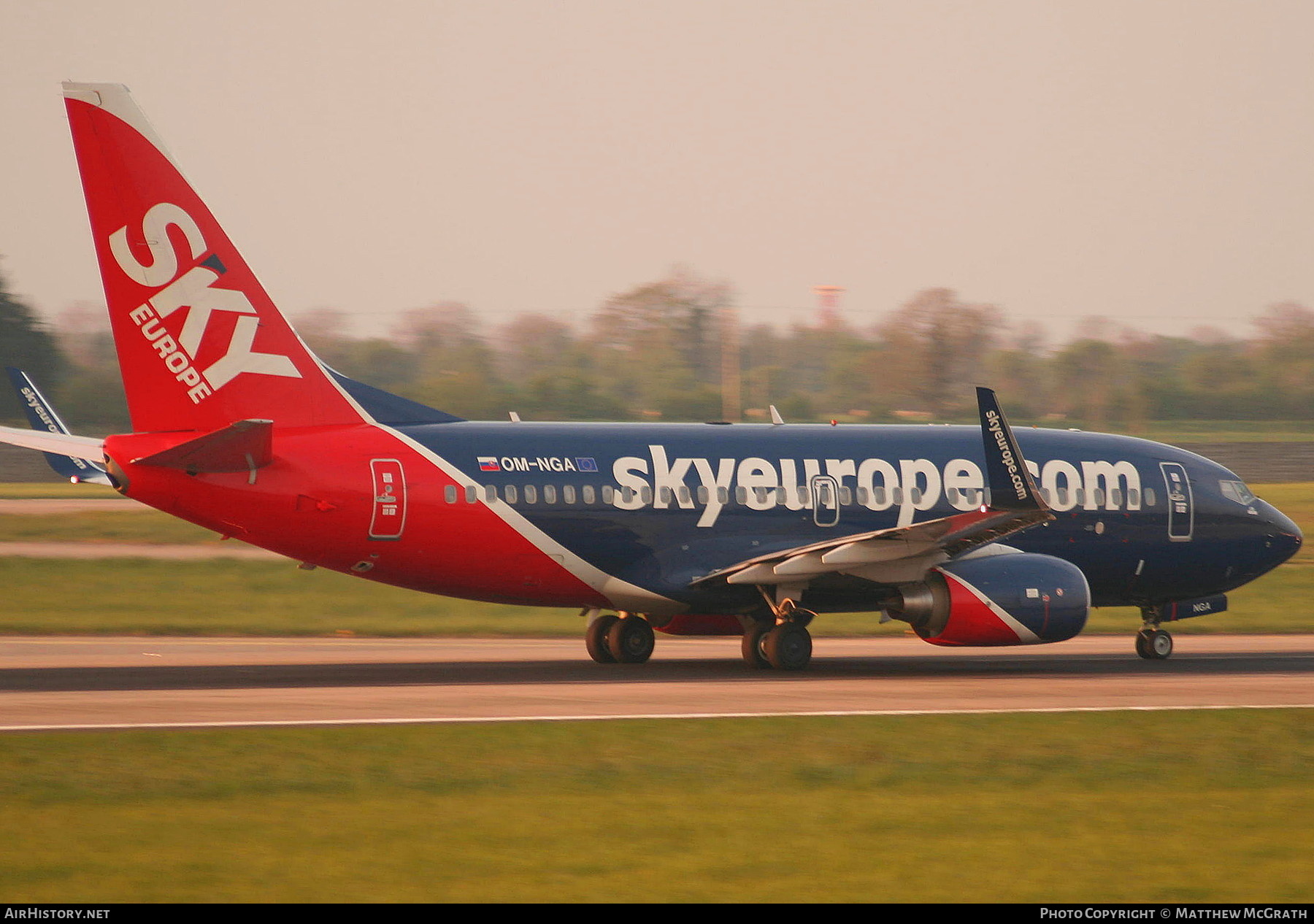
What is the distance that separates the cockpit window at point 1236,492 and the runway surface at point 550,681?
2.84m

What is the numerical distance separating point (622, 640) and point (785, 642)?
113 inches

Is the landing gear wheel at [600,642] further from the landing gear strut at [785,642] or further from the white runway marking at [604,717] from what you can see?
the white runway marking at [604,717]

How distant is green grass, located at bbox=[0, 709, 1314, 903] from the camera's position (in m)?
9.98

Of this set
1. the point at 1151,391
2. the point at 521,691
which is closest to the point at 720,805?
the point at 521,691

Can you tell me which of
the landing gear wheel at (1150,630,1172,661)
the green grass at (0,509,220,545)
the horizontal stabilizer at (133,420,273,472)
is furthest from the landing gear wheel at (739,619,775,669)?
the green grass at (0,509,220,545)

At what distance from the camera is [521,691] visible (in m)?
20.5

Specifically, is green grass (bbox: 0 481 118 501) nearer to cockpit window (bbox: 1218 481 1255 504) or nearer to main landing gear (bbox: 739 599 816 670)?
main landing gear (bbox: 739 599 816 670)

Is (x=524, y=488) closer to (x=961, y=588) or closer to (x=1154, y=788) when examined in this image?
(x=961, y=588)

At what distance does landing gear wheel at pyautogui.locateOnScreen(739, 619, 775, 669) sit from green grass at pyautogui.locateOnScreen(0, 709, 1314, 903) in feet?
22.5

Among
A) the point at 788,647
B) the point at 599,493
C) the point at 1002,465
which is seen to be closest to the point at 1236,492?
the point at 1002,465

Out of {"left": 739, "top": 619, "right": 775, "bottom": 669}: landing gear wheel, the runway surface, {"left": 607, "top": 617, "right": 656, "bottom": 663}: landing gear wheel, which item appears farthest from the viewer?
{"left": 607, "top": 617, "right": 656, "bottom": 663}: landing gear wheel

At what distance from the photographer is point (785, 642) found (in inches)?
951

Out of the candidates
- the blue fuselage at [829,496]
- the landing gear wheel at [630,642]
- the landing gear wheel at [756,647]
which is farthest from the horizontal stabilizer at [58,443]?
the landing gear wheel at [756,647]

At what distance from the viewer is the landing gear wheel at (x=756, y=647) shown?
24.6 m
